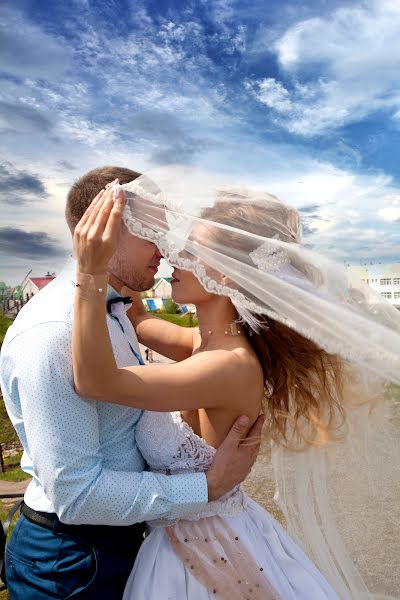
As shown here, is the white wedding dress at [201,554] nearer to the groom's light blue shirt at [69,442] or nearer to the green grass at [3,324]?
the groom's light blue shirt at [69,442]

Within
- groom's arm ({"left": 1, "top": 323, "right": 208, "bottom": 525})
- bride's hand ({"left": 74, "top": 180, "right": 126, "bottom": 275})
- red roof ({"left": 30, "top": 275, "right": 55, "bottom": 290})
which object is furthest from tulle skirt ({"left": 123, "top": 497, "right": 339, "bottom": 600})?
red roof ({"left": 30, "top": 275, "right": 55, "bottom": 290})

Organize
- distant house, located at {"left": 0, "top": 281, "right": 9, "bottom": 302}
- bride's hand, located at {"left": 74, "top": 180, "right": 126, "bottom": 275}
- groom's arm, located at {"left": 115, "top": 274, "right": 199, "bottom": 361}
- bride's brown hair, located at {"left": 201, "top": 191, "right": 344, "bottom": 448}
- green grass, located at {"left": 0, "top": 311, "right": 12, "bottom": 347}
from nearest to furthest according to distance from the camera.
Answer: bride's hand, located at {"left": 74, "top": 180, "right": 126, "bottom": 275} → bride's brown hair, located at {"left": 201, "top": 191, "right": 344, "bottom": 448} → groom's arm, located at {"left": 115, "top": 274, "right": 199, "bottom": 361} → green grass, located at {"left": 0, "top": 311, "right": 12, "bottom": 347} → distant house, located at {"left": 0, "top": 281, "right": 9, "bottom": 302}

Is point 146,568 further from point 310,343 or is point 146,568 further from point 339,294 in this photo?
point 339,294

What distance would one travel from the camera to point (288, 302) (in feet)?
8.59

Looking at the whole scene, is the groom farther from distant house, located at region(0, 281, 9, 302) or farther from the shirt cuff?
distant house, located at region(0, 281, 9, 302)

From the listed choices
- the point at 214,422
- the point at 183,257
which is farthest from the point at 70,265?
the point at 214,422

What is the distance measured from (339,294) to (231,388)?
0.66 meters

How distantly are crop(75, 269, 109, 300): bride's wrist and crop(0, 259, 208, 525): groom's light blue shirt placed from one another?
25 cm

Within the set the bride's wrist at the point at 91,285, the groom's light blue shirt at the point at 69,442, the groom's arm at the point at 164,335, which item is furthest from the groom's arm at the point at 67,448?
the groom's arm at the point at 164,335

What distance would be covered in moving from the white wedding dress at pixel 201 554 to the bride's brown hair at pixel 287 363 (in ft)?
1.69

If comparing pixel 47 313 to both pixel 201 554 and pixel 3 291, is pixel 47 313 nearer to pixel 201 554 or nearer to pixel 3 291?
pixel 201 554

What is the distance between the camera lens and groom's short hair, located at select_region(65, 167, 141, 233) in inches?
113

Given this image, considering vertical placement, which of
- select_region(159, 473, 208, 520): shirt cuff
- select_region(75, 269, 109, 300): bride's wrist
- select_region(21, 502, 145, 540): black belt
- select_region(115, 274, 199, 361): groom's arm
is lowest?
select_region(21, 502, 145, 540): black belt

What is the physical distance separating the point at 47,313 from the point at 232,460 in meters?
1.04
